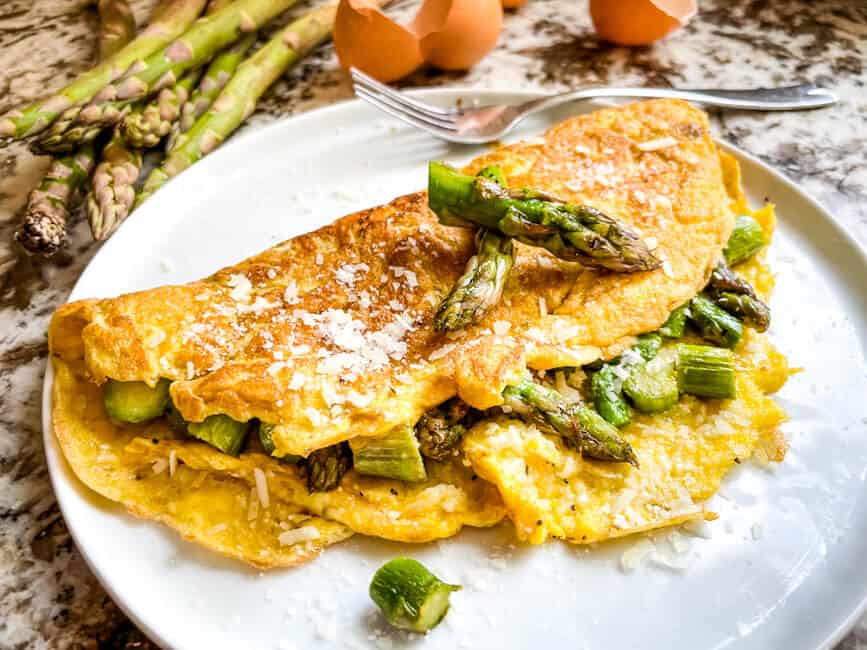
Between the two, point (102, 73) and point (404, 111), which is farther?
point (102, 73)

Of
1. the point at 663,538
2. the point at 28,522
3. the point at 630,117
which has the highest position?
the point at 630,117

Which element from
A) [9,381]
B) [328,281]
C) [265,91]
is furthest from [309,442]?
[265,91]

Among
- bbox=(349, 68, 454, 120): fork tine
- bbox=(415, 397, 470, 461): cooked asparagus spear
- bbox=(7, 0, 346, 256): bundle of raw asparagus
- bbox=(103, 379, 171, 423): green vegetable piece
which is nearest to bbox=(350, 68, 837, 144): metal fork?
bbox=(349, 68, 454, 120): fork tine

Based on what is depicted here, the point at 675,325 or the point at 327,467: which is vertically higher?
the point at 675,325

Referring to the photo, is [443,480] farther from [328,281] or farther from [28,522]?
[28,522]

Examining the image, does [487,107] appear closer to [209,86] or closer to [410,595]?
[209,86]

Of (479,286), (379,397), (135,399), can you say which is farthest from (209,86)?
(379,397)

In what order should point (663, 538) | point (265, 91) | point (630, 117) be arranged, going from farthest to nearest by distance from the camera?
point (265, 91), point (630, 117), point (663, 538)
